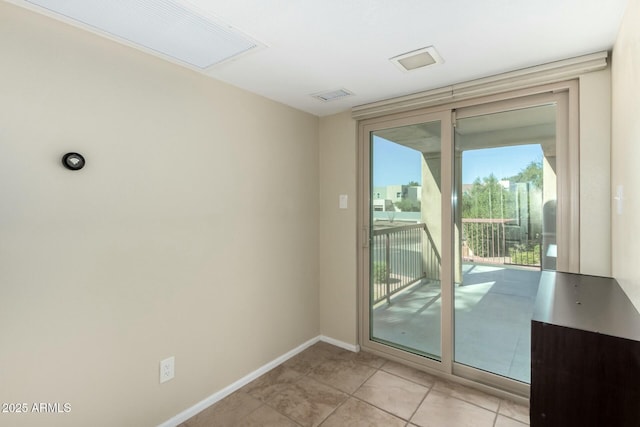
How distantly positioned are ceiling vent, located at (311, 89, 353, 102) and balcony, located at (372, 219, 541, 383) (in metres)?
1.23

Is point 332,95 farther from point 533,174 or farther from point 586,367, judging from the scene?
point 586,367

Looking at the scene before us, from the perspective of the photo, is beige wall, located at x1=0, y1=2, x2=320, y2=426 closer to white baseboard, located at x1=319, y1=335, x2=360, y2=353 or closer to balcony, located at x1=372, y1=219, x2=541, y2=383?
white baseboard, located at x1=319, y1=335, x2=360, y2=353

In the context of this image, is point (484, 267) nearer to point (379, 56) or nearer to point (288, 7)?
point (379, 56)

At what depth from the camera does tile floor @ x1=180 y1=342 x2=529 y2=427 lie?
1.99m

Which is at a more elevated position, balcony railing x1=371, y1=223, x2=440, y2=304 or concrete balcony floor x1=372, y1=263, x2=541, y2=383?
balcony railing x1=371, y1=223, x2=440, y2=304

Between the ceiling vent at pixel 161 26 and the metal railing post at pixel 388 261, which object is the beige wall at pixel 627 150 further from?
the ceiling vent at pixel 161 26

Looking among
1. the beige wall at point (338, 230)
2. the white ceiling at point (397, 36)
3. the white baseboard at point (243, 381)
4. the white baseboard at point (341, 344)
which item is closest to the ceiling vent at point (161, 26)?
the white ceiling at point (397, 36)

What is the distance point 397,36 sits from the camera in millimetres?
1646

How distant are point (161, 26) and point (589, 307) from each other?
2.35 metres

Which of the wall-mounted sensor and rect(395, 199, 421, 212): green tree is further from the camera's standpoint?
rect(395, 199, 421, 212): green tree

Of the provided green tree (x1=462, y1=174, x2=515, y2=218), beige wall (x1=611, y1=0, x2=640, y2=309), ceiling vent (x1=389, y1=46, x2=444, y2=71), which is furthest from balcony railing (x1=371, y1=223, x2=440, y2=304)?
ceiling vent (x1=389, y1=46, x2=444, y2=71)

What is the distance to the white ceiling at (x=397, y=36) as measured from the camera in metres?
1.41

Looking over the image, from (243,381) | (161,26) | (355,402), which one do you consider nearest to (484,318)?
(355,402)

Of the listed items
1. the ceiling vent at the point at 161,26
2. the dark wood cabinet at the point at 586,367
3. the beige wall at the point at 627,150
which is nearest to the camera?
the dark wood cabinet at the point at 586,367
